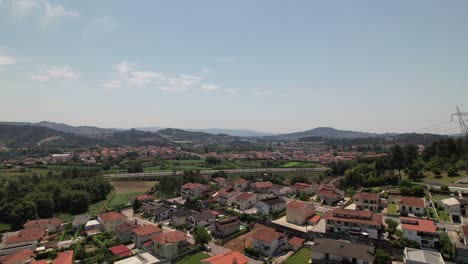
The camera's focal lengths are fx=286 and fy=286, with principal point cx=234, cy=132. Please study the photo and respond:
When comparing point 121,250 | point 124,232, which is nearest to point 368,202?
point 121,250

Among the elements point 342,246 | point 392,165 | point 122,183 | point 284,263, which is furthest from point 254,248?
point 122,183

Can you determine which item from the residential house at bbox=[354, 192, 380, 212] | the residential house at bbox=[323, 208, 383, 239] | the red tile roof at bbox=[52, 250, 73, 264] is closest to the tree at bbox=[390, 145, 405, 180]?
the residential house at bbox=[354, 192, 380, 212]

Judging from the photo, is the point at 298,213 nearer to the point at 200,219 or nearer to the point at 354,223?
the point at 354,223

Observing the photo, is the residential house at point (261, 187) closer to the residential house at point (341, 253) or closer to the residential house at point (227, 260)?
the residential house at point (341, 253)

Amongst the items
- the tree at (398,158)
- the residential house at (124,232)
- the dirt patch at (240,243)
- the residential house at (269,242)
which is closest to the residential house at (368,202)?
the residential house at (269,242)

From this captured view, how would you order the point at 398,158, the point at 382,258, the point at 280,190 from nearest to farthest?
the point at 382,258
the point at 398,158
the point at 280,190

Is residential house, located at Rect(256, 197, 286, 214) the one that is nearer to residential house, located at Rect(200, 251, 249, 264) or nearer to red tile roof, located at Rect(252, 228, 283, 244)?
red tile roof, located at Rect(252, 228, 283, 244)

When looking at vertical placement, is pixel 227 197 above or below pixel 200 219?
above
